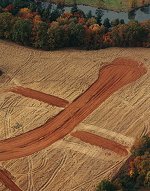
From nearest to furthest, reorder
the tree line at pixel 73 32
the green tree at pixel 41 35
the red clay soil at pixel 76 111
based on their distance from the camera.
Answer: the red clay soil at pixel 76 111, the tree line at pixel 73 32, the green tree at pixel 41 35

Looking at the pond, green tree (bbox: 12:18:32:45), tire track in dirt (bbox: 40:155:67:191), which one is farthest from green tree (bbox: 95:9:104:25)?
tire track in dirt (bbox: 40:155:67:191)

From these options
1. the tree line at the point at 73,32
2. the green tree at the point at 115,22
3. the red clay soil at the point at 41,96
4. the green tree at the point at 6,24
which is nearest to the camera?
the red clay soil at the point at 41,96

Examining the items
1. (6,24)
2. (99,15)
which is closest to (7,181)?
(6,24)

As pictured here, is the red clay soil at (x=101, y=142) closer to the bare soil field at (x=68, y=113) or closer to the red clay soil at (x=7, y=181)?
the bare soil field at (x=68, y=113)

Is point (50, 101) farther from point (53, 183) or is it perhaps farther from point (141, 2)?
point (141, 2)

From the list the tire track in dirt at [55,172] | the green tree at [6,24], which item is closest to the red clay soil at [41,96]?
the tire track in dirt at [55,172]

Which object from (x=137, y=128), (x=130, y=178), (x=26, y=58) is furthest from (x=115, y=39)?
(x=130, y=178)

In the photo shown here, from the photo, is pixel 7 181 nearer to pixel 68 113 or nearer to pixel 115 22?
pixel 68 113
